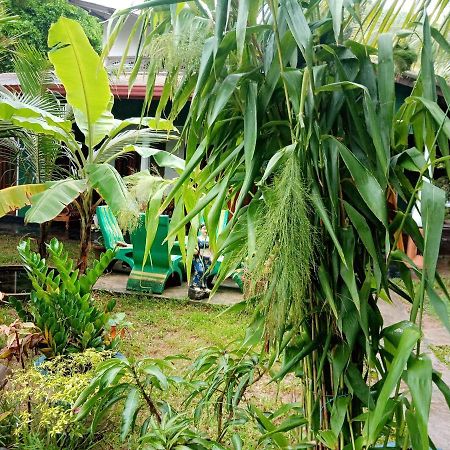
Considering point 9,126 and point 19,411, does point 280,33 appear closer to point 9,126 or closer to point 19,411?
point 19,411

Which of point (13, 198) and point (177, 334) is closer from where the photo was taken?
point (13, 198)

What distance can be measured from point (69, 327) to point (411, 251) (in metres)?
5.59

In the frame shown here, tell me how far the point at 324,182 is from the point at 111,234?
5467 millimetres

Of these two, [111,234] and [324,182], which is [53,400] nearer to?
[324,182]

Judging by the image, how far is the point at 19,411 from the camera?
2506 millimetres

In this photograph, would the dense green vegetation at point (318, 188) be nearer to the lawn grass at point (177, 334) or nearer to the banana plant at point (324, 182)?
the banana plant at point (324, 182)

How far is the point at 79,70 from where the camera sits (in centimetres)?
381

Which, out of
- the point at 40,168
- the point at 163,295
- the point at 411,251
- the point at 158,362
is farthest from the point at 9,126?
the point at 411,251

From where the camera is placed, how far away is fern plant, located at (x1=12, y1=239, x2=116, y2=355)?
10.0 feet

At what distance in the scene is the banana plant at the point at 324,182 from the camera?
1113 millimetres

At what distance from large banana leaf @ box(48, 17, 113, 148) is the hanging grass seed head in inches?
114

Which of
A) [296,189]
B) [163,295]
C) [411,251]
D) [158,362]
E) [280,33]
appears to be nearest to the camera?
[296,189]

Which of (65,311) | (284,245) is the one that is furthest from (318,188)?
(65,311)

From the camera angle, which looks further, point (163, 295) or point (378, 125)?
point (163, 295)
